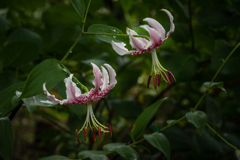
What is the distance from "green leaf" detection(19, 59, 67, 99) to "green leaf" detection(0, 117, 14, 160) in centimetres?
11

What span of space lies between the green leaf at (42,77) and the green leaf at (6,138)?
11 cm

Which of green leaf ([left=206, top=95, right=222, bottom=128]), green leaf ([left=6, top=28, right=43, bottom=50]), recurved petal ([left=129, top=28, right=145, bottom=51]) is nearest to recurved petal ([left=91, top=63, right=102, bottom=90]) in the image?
recurved petal ([left=129, top=28, right=145, bottom=51])

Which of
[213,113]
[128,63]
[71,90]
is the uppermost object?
[71,90]

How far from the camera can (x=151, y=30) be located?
53 cm

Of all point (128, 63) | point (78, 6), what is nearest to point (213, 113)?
point (128, 63)

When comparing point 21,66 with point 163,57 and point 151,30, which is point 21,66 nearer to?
point 151,30

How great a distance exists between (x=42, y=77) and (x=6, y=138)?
0.17 metres

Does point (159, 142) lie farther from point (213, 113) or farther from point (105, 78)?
point (213, 113)

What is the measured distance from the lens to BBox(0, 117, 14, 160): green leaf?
494 millimetres

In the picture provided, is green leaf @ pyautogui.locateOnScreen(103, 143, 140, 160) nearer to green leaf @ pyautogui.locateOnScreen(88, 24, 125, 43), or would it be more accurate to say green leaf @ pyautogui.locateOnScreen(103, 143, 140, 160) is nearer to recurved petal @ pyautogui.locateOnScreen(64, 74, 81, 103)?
recurved petal @ pyautogui.locateOnScreen(64, 74, 81, 103)

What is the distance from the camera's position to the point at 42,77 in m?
0.48

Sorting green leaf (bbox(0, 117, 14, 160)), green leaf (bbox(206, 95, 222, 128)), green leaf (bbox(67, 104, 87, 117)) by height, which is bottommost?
green leaf (bbox(206, 95, 222, 128))

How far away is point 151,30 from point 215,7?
62 cm

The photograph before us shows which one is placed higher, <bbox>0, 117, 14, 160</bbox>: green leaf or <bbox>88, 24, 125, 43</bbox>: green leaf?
<bbox>88, 24, 125, 43</bbox>: green leaf
